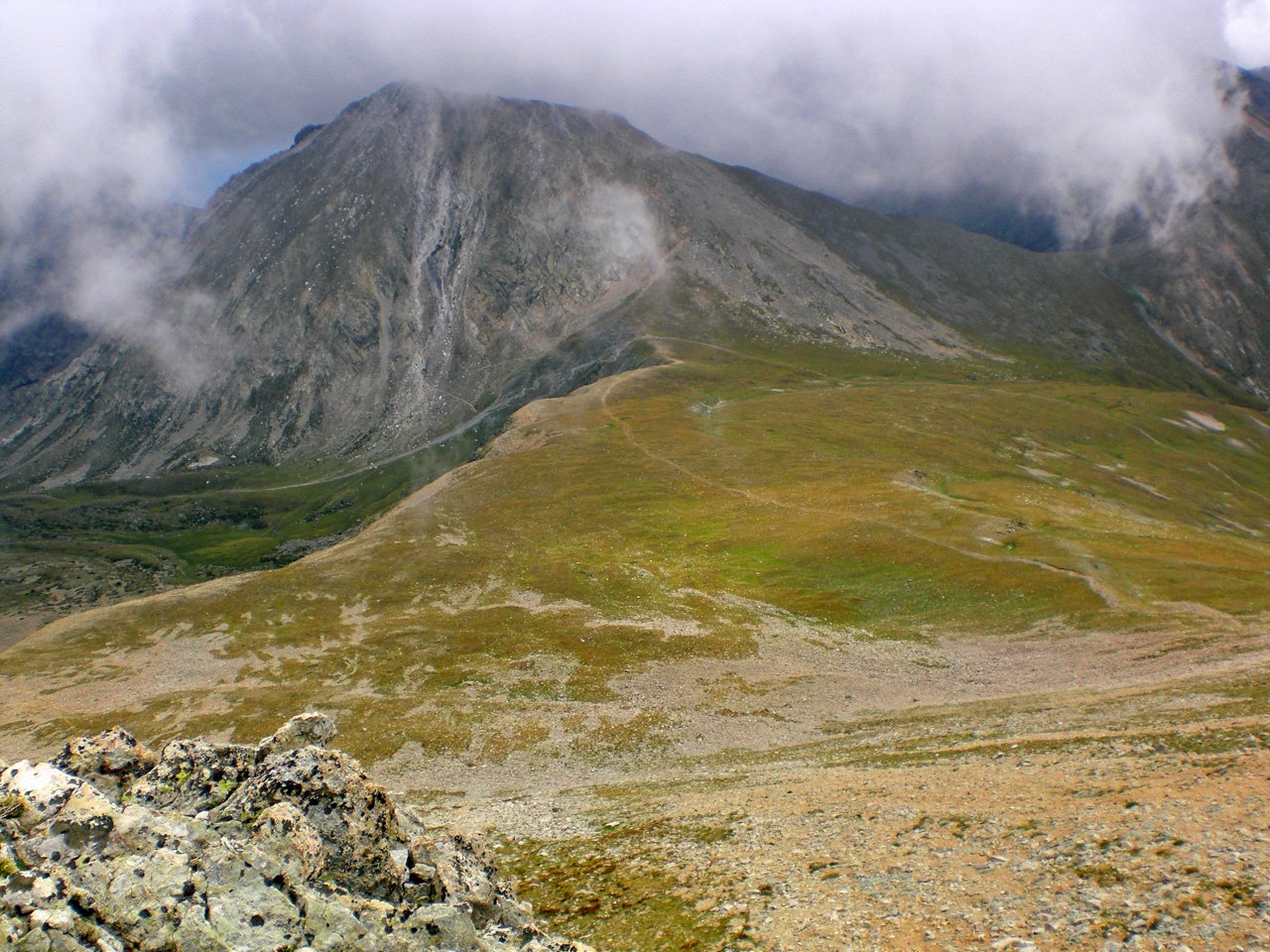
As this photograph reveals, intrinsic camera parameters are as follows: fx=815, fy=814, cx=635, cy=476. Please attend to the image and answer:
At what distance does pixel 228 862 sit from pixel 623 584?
74.0 metres

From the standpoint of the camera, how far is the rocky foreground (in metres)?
13.5

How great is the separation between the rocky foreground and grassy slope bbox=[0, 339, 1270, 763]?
3280cm

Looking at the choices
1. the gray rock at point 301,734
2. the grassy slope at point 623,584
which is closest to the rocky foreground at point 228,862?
the gray rock at point 301,734

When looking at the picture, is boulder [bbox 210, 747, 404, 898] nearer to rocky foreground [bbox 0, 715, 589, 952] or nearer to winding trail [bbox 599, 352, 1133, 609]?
rocky foreground [bbox 0, 715, 589, 952]

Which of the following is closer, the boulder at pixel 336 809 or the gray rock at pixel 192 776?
the boulder at pixel 336 809

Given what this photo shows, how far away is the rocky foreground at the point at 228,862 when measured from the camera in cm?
1347

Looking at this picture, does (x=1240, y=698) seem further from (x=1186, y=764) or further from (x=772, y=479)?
(x=772, y=479)

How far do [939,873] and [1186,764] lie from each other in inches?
465

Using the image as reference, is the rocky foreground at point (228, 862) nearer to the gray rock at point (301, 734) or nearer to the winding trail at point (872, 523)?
the gray rock at point (301, 734)

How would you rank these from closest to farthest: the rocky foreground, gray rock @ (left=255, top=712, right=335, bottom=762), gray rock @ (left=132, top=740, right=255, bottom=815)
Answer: the rocky foreground
gray rock @ (left=132, top=740, right=255, bottom=815)
gray rock @ (left=255, top=712, right=335, bottom=762)

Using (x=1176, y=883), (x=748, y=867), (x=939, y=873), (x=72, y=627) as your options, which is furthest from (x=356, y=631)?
(x=1176, y=883)

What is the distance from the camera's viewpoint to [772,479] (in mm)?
126250

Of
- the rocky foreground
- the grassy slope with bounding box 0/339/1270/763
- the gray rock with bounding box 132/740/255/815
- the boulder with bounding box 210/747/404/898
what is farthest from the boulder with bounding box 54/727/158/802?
the grassy slope with bounding box 0/339/1270/763

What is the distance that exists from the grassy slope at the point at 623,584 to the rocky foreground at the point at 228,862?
3280cm
